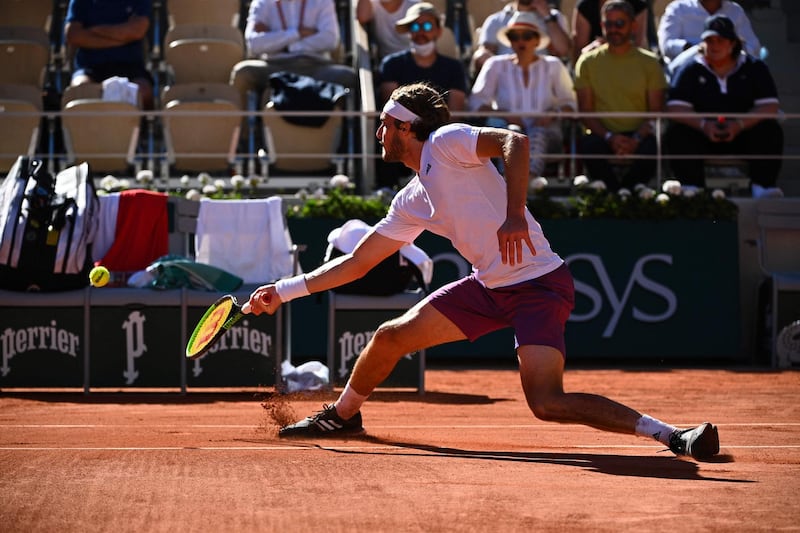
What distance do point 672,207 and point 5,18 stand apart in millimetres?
8144

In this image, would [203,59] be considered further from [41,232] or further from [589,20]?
[41,232]

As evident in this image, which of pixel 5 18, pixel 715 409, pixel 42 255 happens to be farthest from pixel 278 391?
pixel 5 18

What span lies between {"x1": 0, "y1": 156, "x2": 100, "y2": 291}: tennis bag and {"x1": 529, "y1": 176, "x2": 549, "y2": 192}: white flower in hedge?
4.28 meters

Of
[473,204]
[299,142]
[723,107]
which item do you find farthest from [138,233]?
[723,107]

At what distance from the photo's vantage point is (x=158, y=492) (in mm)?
5215

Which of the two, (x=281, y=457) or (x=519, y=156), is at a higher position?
(x=519, y=156)

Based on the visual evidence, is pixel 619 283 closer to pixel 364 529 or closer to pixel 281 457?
pixel 281 457

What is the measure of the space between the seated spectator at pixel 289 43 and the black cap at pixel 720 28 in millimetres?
3607

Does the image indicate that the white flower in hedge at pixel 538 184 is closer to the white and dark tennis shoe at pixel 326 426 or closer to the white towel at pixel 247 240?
the white towel at pixel 247 240

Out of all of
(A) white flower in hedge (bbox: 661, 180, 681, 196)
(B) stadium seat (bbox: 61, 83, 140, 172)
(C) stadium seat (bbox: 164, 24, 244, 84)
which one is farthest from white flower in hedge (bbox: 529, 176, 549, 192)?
(B) stadium seat (bbox: 61, 83, 140, 172)

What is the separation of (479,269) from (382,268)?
10.4ft

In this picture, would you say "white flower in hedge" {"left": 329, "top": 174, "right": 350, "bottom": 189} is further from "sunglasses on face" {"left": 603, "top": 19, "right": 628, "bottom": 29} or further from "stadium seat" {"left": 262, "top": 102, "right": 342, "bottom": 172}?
"sunglasses on face" {"left": 603, "top": 19, "right": 628, "bottom": 29}

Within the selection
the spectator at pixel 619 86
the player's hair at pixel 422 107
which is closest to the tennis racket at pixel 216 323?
the player's hair at pixel 422 107

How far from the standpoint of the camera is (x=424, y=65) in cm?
1276
